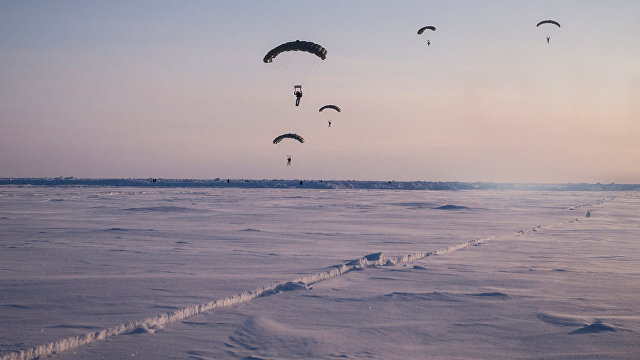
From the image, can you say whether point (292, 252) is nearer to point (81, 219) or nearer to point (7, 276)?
point (7, 276)

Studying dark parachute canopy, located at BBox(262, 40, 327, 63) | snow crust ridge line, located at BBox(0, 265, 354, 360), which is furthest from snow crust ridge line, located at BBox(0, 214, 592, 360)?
dark parachute canopy, located at BBox(262, 40, 327, 63)

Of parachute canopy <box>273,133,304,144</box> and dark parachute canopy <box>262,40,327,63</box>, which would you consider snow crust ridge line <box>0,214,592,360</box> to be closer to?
dark parachute canopy <box>262,40,327,63</box>

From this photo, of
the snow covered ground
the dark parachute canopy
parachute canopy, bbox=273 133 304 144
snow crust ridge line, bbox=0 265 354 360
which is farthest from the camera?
parachute canopy, bbox=273 133 304 144

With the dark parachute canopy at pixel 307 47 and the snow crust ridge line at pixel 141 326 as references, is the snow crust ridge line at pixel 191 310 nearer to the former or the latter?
the snow crust ridge line at pixel 141 326

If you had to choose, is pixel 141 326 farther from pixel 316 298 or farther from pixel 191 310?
pixel 316 298

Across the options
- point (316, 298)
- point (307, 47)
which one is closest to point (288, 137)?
point (307, 47)

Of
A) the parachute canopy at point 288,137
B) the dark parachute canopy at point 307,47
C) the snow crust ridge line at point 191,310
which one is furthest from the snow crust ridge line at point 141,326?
the parachute canopy at point 288,137

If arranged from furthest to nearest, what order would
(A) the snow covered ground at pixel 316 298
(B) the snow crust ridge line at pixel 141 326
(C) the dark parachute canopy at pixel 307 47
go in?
1. (C) the dark parachute canopy at pixel 307 47
2. (A) the snow covered ground at pixel 316 298
3. (B) the snow crust ridge line at pixel 141 326

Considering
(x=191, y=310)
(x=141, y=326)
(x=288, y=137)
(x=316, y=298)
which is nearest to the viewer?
(x=141, y=326)

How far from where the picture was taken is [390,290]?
820cm

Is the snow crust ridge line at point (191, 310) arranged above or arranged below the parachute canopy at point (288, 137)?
below

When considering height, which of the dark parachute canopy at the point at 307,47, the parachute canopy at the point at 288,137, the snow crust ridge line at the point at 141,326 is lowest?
the snow crust ridge line at the point at 141,326

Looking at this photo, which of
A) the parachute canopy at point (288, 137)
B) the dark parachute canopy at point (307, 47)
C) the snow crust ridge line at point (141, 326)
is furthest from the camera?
the parachute canopy at point (288, 137)

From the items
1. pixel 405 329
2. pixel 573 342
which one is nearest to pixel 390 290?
pixel 405 329
